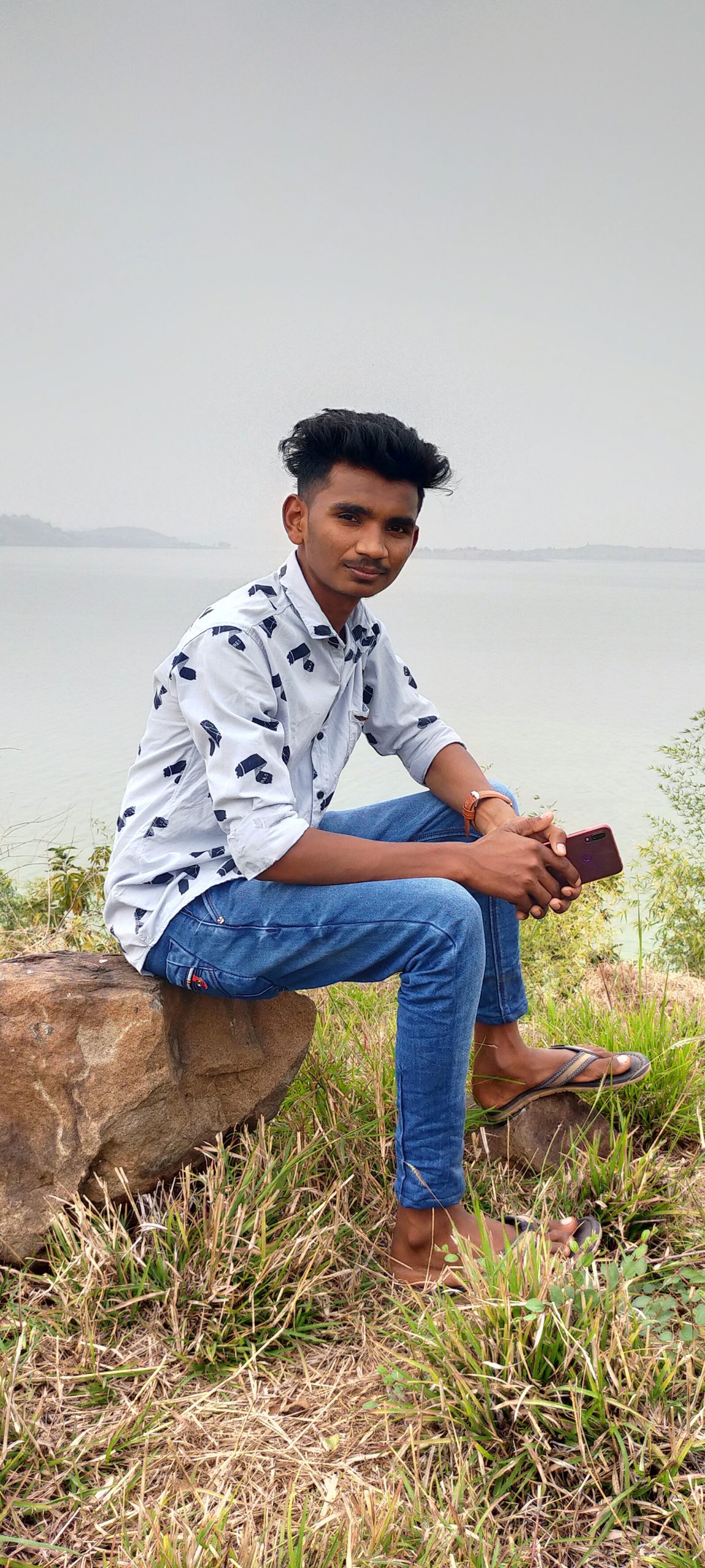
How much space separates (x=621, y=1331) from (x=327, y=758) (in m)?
1.30

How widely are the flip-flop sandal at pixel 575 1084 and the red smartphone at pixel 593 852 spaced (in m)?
0.46

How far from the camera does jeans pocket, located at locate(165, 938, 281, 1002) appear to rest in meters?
2.28

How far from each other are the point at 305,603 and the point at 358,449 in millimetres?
342

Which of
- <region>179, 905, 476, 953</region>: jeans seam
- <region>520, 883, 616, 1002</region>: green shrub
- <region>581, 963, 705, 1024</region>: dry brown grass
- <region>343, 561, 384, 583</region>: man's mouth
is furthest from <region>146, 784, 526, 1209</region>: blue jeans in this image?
<region>520, 883, 616, 1002</region>: green shrub

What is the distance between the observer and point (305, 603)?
2.40 metres

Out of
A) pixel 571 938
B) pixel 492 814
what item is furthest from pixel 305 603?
pixel 571 938

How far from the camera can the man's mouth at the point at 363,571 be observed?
2.37 metres

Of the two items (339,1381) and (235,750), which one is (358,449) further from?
(339,1381)

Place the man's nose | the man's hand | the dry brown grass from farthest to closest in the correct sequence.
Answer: the dry brown grass, the man's nose, the man's hand

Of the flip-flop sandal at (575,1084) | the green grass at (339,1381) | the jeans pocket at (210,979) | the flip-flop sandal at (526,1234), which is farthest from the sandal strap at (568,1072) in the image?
the jeans pocket at (210,979)

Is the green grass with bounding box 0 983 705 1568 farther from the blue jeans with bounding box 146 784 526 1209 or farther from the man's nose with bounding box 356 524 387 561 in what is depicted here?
the man's nose with bounding box 356 524 387 561

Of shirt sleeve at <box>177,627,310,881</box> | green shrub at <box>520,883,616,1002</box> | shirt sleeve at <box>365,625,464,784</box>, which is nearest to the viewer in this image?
shirt sleeve at <box>177,627,310,881</box>

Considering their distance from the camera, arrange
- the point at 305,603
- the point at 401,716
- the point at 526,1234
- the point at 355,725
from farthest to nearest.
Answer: the point at 401,716 → the point at 355,725 → the point at 305,603 → the point at 526,1234

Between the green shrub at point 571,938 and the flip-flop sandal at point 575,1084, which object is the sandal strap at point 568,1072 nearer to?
the flip-flop sandal at point 575,1084
